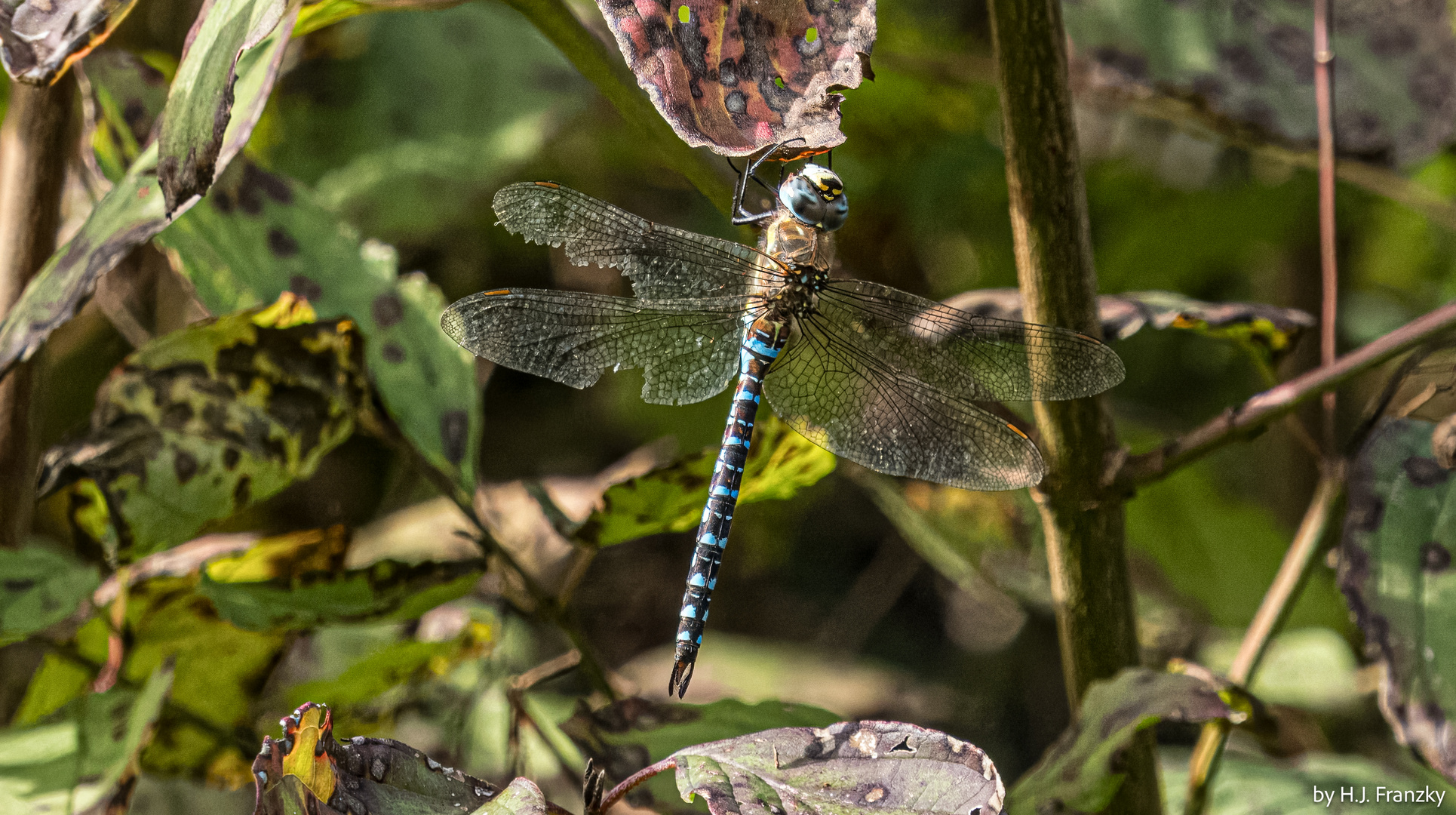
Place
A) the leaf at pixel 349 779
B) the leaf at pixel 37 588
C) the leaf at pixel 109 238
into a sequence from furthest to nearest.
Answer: the leaf at pixel 37 588 < the leaf at pixel 109 238 < the leaf at pixel 349 779

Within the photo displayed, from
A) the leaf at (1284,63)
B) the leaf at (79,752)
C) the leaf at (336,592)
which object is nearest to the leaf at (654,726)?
the leaf at (336,592)

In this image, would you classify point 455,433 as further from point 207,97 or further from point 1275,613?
point 1275,613

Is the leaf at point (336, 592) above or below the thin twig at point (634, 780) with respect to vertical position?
below

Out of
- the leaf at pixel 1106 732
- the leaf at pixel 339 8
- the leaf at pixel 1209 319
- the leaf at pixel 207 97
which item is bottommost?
the leaf at pixel 1106 732

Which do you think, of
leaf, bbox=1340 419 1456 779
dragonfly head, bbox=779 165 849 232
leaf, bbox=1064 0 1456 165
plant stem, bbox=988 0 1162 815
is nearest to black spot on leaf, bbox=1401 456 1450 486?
leaf, bbox=1340 419 1456 779

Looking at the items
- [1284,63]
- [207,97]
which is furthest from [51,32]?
[1284,63]

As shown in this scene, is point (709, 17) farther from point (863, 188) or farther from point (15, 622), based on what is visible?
point (863, 188)

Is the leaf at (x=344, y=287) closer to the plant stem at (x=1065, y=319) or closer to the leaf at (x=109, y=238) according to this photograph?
the leaf at (x=109, y=238)
